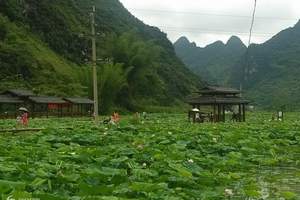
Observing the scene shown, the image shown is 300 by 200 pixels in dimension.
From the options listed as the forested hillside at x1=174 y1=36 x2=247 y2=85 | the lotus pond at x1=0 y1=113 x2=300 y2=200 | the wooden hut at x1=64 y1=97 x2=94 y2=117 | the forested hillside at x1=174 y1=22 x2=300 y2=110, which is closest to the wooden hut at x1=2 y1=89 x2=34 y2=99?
the wooden hut at x1=64 y1=97 x2=94 y2=117

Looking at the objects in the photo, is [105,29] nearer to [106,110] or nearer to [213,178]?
[106,110]

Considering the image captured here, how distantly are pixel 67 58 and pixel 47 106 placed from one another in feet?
76.5

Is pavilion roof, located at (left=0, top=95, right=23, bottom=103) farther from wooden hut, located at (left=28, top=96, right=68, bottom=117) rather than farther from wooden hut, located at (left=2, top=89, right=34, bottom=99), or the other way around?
wooden hut, located at (left=28, top=96, right=68, bottom=117)

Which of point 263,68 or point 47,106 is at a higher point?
point 263,68

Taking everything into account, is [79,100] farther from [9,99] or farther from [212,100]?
[212,100]

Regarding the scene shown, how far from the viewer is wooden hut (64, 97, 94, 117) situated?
45.8m

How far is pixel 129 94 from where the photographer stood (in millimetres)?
56188

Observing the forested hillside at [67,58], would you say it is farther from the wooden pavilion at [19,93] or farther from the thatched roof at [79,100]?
the wooden pavilion at [19,93]

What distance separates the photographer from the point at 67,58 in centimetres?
6725

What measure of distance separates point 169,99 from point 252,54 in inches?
2278

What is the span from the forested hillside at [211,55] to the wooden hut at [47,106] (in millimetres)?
95319

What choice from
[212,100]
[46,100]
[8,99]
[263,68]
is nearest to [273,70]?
[263,68]

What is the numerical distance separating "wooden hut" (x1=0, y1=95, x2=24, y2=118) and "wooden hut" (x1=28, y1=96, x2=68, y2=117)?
1120 millimetres

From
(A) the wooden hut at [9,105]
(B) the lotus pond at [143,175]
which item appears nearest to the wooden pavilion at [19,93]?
(A) the wooden hut at [9,105]
